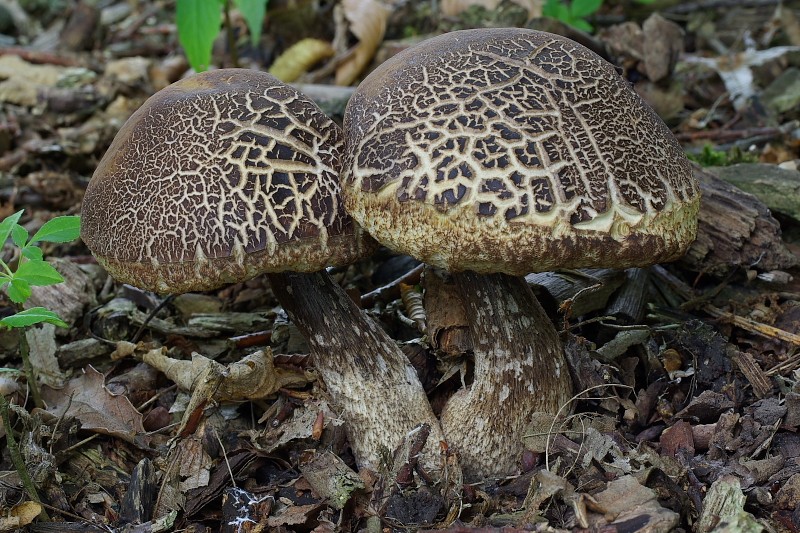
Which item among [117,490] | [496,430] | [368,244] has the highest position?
[368,244]

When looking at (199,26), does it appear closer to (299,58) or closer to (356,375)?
(299,58)

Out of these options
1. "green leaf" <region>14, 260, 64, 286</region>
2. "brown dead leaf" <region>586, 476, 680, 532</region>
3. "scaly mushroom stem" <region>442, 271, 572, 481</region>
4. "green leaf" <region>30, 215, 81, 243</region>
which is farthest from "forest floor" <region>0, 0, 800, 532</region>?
"green leaf" <region>30, 215, 81, 243</region>

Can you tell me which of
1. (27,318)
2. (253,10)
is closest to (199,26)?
(253,10)

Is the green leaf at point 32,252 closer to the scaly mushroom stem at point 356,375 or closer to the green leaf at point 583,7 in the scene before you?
the scaly mushroom stem at point 356,375

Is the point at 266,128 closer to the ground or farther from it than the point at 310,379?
farther from it

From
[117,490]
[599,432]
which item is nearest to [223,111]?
[117,490]

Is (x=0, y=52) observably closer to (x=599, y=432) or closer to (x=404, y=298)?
(x=404, y=298)
